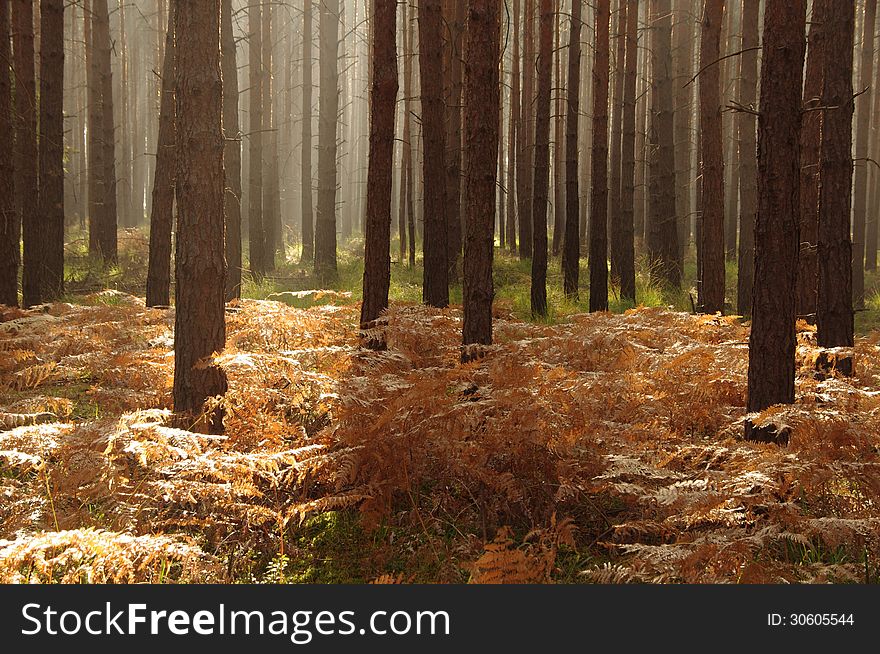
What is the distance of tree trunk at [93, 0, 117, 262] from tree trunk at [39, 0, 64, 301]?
16.7 feet

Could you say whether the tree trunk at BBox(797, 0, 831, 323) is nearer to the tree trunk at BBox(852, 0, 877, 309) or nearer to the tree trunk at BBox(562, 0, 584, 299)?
the tree trunk at BBox(562, 0, 584, 299)

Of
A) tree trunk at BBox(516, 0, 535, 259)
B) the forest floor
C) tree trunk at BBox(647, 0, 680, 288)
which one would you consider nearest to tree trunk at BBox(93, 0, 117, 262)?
tree trunk at BBox(516, 0, 535, 259)

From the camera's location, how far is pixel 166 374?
556 cm

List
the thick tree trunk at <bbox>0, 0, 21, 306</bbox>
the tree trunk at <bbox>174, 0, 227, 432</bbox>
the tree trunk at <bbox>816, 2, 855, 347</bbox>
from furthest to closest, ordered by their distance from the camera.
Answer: the thick tree trunk at <bbox>0, 0, 21, 306</bbox>, the tree trunk at <bbox>816, 2, 855, 347</bbox>, the tree trunk at <bbox>174, 0, 227, 432</bbox>

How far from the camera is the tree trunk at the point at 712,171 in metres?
9.89

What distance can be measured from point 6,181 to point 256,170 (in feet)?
33.2

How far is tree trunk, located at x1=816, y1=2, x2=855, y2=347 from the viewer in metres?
5.79

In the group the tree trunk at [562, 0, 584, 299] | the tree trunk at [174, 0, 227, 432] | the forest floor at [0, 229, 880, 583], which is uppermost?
the tree trunk at [562, 0, 584, 299]

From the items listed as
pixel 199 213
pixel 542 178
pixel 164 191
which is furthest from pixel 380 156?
pixel 542 178

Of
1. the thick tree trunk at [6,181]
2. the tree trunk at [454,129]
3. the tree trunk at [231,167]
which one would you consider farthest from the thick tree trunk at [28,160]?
the tree trunk at [454,129]

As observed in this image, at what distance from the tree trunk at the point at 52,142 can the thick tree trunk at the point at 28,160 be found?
22 cm

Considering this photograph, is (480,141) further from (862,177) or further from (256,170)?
(862,177)

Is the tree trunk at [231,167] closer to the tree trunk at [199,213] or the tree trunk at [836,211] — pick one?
the tree trunk at [199,213]

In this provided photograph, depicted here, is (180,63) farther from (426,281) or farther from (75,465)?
(426,281)
